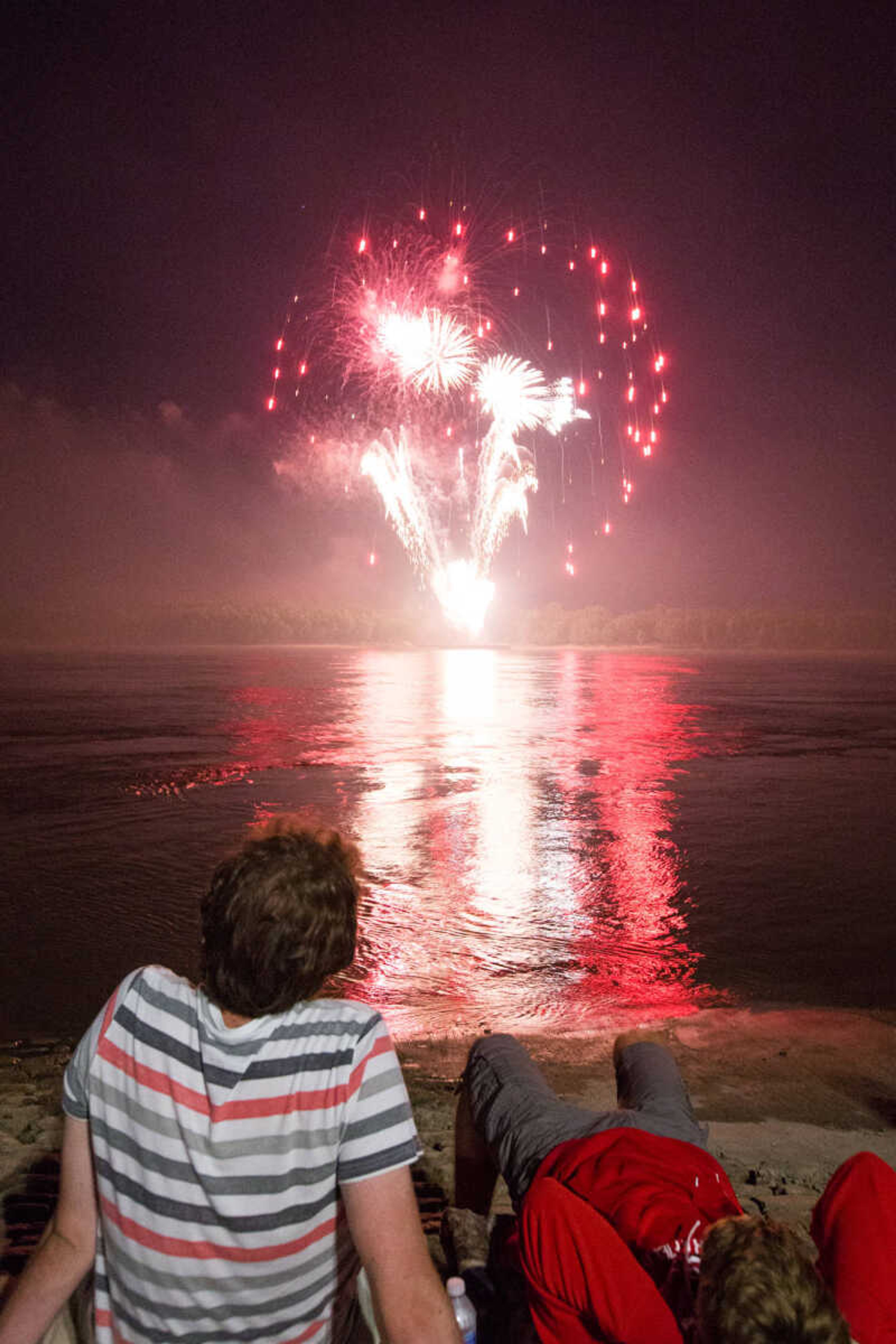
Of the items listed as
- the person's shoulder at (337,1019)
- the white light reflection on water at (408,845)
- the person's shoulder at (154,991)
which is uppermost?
the person's shoulder at (154,991)

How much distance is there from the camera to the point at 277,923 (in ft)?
5.01

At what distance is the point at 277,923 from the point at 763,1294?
3.26 feet

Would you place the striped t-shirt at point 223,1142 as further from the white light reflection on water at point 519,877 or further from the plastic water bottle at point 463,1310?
the white light reflection on water at point 519,877

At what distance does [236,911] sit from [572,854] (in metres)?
7.74

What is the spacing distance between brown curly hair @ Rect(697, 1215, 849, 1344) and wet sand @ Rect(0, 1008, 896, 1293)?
1.49 metres

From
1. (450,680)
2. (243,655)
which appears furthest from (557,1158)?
(243,655)

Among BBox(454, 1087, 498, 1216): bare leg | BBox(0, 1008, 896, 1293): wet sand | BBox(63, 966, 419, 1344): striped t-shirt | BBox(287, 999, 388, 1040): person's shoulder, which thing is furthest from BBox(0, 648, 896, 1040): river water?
BBox(287, 999, 388, 1040): person's shoulder

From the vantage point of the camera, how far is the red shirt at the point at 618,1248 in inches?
67.6

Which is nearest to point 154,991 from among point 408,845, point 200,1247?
point 200,1247

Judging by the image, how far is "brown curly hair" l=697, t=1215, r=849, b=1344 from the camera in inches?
54.7

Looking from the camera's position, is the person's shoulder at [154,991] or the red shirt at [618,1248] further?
the red shirt at [618,1248]

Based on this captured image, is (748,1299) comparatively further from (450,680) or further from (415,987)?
(450,680)

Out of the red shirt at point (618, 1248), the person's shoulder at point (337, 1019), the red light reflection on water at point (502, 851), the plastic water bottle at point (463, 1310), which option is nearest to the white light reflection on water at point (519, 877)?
the red light reflection on water at point (502, 851)

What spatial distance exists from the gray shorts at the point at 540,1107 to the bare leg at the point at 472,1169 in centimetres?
8
